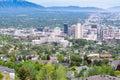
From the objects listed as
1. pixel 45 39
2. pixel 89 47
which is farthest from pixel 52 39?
pixel 89 47

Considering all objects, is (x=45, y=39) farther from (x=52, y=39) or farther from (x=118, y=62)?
(x=118, y=62)

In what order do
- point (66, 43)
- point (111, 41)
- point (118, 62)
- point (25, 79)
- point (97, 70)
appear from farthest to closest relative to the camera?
point (111, 41), point (66, 43), point (118, 62), point (97, 70), point (25, 79)

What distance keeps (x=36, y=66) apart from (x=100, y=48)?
29.0 meters

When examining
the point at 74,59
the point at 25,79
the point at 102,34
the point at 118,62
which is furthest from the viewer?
the point at 102,34

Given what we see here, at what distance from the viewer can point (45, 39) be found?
202 feet

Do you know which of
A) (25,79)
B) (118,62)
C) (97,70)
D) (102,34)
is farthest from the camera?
(102,34)

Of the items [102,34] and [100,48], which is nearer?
[100,48]

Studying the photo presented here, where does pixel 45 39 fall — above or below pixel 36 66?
below

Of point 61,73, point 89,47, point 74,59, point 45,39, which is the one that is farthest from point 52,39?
point 61,73

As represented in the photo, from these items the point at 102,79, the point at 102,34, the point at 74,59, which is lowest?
the point at 102,34

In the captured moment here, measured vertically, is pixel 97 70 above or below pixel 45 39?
above

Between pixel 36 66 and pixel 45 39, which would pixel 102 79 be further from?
pixel 45 39

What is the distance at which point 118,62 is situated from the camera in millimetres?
24625

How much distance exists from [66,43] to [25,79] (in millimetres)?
38074
